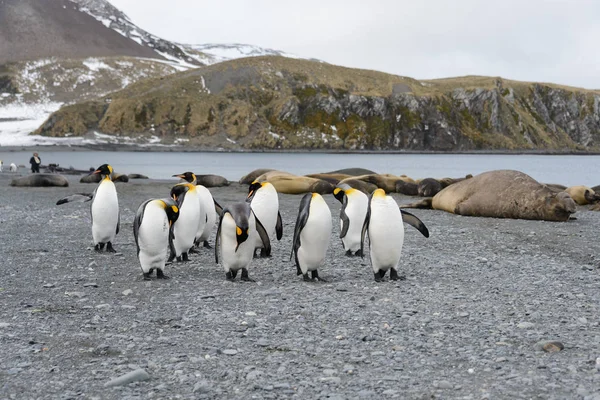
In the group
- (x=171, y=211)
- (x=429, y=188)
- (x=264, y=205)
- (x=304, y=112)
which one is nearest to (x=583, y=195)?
(x=429, y=188)

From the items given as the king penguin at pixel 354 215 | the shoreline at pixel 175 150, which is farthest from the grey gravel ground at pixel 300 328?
the shoreline at pixel 175 150

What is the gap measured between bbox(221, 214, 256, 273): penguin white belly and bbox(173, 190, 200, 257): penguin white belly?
1.40 metres

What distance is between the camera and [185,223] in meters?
9.09

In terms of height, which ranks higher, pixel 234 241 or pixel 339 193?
pixel 339 193

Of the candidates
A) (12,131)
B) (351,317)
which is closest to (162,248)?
(351,317)

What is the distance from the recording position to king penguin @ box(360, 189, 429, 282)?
307 inches

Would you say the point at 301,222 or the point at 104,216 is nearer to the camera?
the point at 301,222

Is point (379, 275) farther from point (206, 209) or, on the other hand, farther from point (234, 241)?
point (206, 209)

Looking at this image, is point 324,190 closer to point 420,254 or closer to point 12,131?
point 420,254

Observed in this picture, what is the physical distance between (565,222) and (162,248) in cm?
1022

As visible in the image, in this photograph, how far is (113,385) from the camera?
4270 mm

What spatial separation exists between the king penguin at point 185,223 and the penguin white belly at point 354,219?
2262mm

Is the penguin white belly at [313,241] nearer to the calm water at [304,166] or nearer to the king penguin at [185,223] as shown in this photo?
the king penguin at [185,223]

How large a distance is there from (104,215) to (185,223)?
1.60 meters
